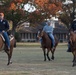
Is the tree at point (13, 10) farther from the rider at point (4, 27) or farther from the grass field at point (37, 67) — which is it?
the rider at point (4, 27)

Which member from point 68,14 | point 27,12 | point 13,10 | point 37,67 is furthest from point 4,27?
point 68,14

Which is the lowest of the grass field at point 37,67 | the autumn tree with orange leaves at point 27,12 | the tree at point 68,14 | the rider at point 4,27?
the tree at point 68,14

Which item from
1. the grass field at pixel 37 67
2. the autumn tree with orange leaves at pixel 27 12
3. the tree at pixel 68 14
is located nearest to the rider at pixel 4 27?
the grass field at pixel 37 67

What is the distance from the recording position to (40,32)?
21.3 metres

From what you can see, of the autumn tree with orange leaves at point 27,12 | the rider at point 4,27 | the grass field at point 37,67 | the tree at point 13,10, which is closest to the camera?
the grass field at point 37,67

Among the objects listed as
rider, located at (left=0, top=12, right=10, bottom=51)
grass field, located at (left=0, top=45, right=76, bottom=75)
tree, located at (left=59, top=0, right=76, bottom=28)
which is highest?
rider, located at (left=0, top=12, right=10, bottom=51)

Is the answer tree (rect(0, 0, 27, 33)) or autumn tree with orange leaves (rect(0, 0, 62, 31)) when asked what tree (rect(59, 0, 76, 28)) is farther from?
tree (rect(0, 0, 27, 33))

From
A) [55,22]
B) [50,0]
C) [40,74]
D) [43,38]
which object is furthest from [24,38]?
[40,74]

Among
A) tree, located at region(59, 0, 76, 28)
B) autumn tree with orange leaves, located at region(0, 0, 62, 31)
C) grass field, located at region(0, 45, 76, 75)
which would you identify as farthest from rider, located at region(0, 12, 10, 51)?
tree, located at region(59, 0, 76, 28)

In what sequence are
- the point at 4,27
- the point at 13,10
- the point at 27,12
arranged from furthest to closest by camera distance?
the point at 27,12, the point at 13,10, the point at 4,27

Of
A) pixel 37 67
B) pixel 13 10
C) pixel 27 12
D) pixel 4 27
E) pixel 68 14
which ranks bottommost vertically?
pixel 68 14

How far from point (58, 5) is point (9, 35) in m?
51.7

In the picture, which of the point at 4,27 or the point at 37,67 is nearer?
the point at 37,67

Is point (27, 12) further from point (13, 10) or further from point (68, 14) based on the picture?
point (68, 14)
